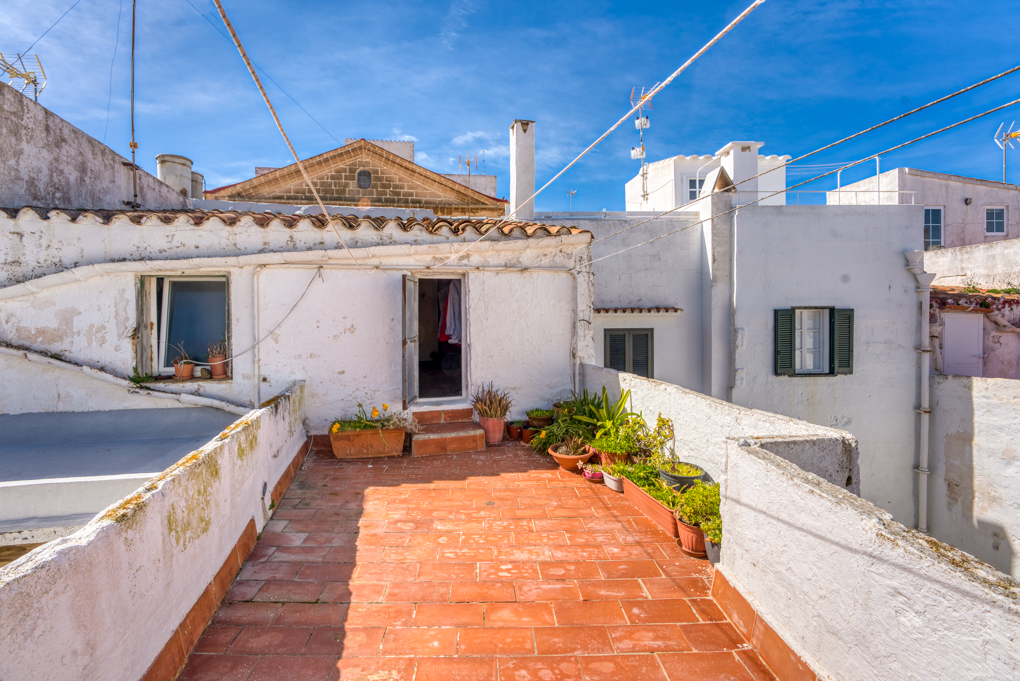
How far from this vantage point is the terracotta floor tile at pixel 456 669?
249 centimetres

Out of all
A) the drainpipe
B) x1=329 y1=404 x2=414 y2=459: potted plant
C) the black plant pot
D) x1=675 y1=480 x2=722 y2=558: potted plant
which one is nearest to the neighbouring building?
the drainpipe

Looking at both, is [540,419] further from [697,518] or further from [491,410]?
[697,518]

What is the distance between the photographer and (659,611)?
118 inches

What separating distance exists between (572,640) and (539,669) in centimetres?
29

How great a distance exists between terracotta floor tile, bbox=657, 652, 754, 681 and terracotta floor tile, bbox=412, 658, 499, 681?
0.91 metres

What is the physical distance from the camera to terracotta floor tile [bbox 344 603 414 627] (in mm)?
2918

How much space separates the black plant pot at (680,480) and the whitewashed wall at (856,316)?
5.98 m

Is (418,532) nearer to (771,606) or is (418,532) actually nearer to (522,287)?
(771,606)

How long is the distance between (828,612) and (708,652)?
2.47 feet

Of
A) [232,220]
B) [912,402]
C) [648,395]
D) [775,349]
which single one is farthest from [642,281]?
[232,220]

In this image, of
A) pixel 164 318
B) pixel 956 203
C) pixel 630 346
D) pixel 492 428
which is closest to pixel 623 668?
pixel 492 428

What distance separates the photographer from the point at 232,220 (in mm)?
6070

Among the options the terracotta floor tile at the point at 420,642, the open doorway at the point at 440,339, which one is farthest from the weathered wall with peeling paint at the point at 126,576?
the open doorway at the point at 440,339

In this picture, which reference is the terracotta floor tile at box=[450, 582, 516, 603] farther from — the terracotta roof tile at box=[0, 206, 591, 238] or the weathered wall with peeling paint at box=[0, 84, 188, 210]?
the weathered wall with peeling paint at box=[0, 84, 188, 210]
